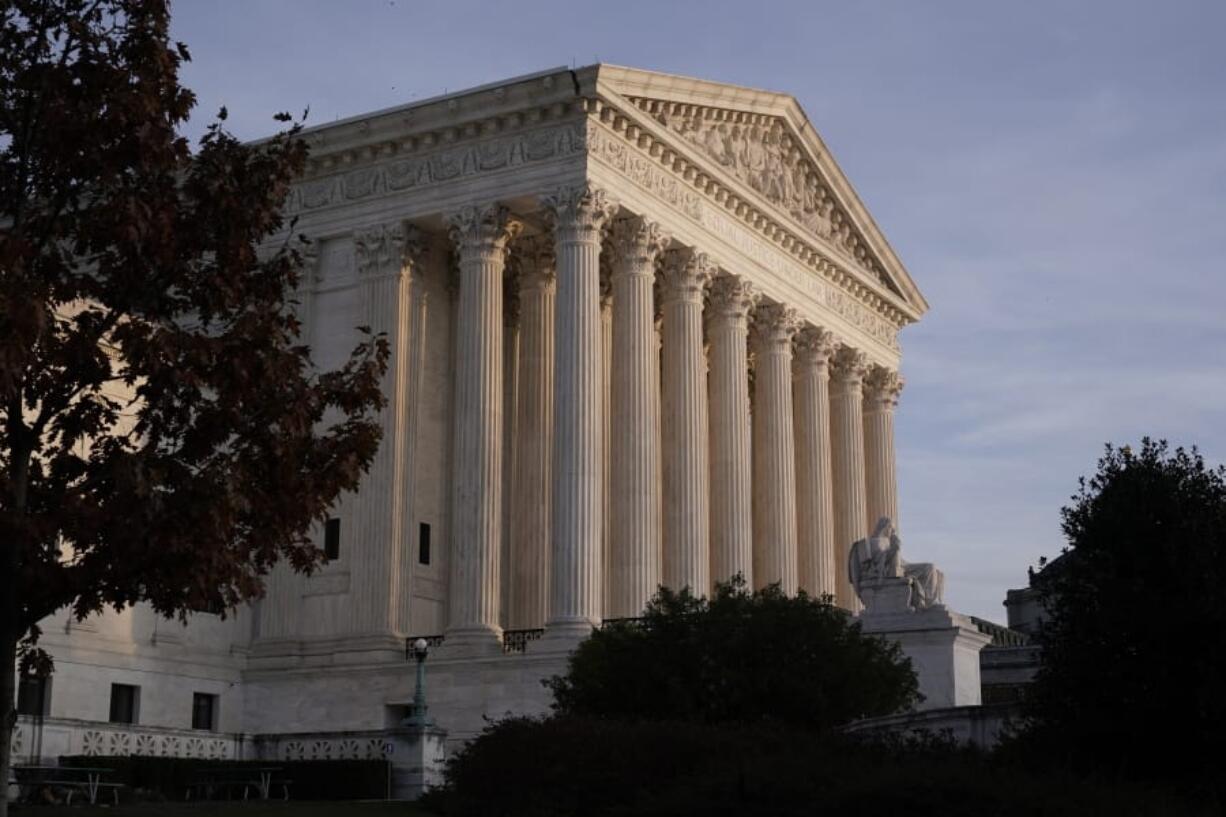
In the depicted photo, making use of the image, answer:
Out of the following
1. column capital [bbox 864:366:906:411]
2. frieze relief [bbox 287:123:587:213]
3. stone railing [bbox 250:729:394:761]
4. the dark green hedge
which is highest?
frieze relief [bbox 287:123:587:213]

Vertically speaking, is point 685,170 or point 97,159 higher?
point 685,170

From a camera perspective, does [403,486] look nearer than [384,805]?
No

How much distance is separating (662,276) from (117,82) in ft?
122

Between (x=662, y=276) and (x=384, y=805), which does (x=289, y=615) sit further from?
(x=384, y=805)

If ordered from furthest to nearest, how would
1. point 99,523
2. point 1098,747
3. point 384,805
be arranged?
point 384,805
point 1098,747
point 99,523

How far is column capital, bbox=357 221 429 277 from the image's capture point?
167 feet

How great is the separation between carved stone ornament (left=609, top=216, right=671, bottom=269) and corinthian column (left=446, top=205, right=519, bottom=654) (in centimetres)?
336

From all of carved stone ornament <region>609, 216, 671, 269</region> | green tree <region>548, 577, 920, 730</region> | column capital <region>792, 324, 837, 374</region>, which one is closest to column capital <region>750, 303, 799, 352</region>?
column capital <region>792, 324, 837, 374</region>

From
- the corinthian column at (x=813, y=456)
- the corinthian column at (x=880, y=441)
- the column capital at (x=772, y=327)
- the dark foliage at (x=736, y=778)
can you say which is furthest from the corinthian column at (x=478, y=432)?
the corinthian column at (x=880, y=441)

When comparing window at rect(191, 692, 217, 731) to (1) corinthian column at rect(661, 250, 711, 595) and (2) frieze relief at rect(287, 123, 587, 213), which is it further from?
(2) frieze relief at rect(287, 123, 587, 213)

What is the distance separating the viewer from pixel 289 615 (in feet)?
165

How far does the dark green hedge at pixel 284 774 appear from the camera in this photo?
35875 mm

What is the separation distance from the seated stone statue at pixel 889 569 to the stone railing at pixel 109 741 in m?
17.0

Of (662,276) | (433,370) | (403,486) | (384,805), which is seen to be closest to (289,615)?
(403,486)
